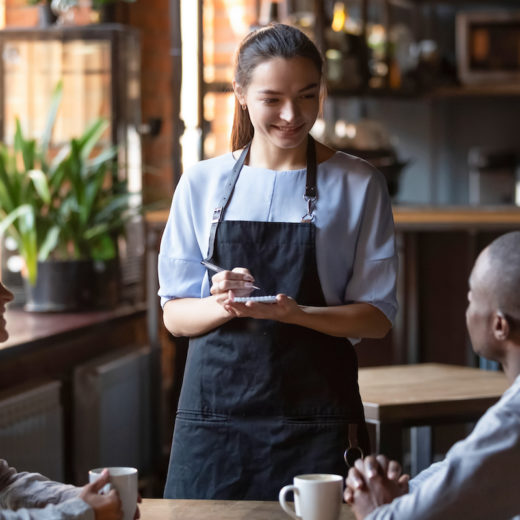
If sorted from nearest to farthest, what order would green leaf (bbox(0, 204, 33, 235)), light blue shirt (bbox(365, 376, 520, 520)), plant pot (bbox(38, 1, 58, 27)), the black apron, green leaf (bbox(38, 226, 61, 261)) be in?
1. light blue shirt (bbox(365, 376, 520, 520))
2. the black apron
3. green leaf (bbox(0, 204, 33, 235))
4. green leaf (bbox(38, 226, 61, 261))
5. plant pot (bbox(38, 1, 58, 27))

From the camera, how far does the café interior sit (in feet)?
10.6

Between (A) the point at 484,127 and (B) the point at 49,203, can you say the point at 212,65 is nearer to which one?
(B) the point at 49,203

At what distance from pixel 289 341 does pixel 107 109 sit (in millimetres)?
2535

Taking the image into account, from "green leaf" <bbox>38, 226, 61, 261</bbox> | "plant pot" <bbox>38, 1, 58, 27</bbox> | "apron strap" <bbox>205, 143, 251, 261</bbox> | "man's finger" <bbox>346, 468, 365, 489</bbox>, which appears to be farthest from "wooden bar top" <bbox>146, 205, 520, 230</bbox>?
"man's finger" <bbox>346, 468, 365, 489</bbox>

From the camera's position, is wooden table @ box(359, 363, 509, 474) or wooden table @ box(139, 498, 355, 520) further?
wooden table @ box(359, 363, 509, 474)

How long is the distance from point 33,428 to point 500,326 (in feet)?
7.06

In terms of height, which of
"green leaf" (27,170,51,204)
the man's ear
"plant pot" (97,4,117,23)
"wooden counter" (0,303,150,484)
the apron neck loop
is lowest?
"wooden counter" (0,303,150,484)

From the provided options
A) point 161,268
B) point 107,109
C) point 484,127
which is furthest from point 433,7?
point 161,268

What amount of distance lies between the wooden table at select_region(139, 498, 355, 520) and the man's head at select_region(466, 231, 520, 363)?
1.09 feet

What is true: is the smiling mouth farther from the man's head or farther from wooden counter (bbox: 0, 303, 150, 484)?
wooden counter (bbox: 0, 303, 150, 484)

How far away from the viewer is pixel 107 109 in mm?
4223

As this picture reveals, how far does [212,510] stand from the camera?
61.6 inches

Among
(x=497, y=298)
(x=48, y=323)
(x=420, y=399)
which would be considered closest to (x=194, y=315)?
(x=497, y=298)

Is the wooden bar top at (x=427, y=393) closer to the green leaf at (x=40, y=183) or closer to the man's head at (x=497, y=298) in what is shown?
the man's head at (x=497, y=298)
